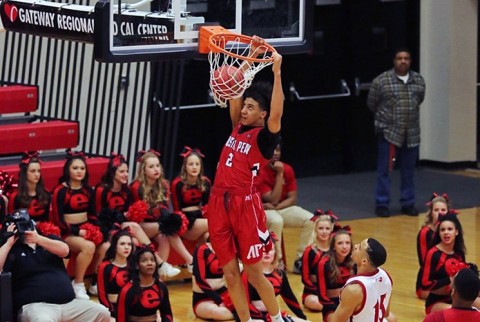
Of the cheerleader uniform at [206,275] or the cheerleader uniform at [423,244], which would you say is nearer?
the cheerleader uniform at [206,275]

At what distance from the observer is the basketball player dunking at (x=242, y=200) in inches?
313

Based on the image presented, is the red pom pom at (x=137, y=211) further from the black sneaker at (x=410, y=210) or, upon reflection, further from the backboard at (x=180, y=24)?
the black sneaker at (x=410, y=210)

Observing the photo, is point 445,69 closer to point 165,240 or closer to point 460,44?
point 460,44

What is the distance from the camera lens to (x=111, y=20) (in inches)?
312

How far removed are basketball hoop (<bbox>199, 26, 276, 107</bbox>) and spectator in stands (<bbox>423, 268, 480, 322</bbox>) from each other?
1.80 metres

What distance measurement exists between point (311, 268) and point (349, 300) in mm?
3330

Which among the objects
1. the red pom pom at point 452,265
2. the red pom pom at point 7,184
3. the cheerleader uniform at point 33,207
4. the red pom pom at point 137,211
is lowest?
the red pom pom at point 452,265

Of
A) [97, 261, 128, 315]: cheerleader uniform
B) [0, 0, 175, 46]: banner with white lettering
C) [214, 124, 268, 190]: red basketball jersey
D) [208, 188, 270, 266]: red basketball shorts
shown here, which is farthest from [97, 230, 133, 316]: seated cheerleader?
[214, 124, 268, 190]: red basketball jersey

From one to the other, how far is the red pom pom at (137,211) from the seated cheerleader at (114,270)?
1.07 meters

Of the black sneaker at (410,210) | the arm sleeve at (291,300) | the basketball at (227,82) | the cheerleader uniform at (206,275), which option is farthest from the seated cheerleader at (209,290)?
the black sneaker at (410,210)

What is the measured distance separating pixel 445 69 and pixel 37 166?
24.9 ft

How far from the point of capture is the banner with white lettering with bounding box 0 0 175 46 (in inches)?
317

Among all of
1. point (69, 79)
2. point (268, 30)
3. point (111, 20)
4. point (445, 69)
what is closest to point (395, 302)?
point (268, 30)

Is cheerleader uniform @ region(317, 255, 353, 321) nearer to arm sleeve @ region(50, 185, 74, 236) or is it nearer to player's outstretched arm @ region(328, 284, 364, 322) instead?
arm sleeve @ region(50, 185, 74, 236)
